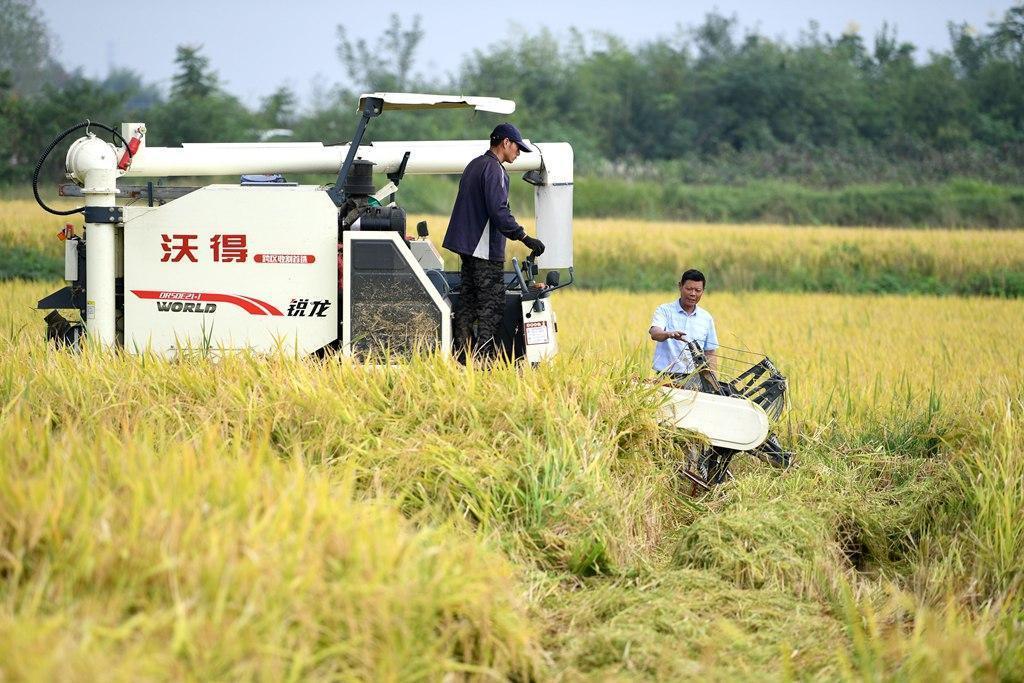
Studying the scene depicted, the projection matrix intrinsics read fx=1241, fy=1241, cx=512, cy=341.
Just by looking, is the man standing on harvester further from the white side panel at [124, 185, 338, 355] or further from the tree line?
the tree line

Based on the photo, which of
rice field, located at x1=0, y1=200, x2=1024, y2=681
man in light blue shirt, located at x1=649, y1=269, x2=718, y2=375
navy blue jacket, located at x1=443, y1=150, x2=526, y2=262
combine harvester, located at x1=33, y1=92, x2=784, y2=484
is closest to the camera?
rice field, located at x1=0, y1=200, x2=1024, y2=681

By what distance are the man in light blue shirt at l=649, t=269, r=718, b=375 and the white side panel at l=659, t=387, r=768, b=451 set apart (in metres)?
0.67

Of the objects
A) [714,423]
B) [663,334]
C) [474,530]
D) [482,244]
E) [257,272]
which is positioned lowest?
[474,530]

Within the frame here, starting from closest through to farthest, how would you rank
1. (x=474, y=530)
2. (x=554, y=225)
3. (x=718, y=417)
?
(x=474, y=530), (x=718, y=417), (x=554, y=225)

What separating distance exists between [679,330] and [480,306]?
139 centimetres

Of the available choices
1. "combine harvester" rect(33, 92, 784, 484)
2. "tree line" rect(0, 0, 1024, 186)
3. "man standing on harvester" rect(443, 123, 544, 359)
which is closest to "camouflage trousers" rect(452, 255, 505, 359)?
"man standing on harvester" rect(443, 123, 544, 359)

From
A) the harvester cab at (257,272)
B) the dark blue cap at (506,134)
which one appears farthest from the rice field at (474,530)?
the dark blue cap at (506,134)

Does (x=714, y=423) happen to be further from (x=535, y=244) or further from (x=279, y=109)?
(x=279, y=109)

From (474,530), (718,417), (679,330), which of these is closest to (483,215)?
(679,330)

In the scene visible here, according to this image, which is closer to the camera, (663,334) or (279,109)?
(663,334)

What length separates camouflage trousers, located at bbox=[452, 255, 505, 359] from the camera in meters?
7.94

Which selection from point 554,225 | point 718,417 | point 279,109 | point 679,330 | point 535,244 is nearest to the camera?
point 718,417

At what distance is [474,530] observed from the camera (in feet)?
20.4

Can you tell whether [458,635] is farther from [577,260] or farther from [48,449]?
[577,260]
